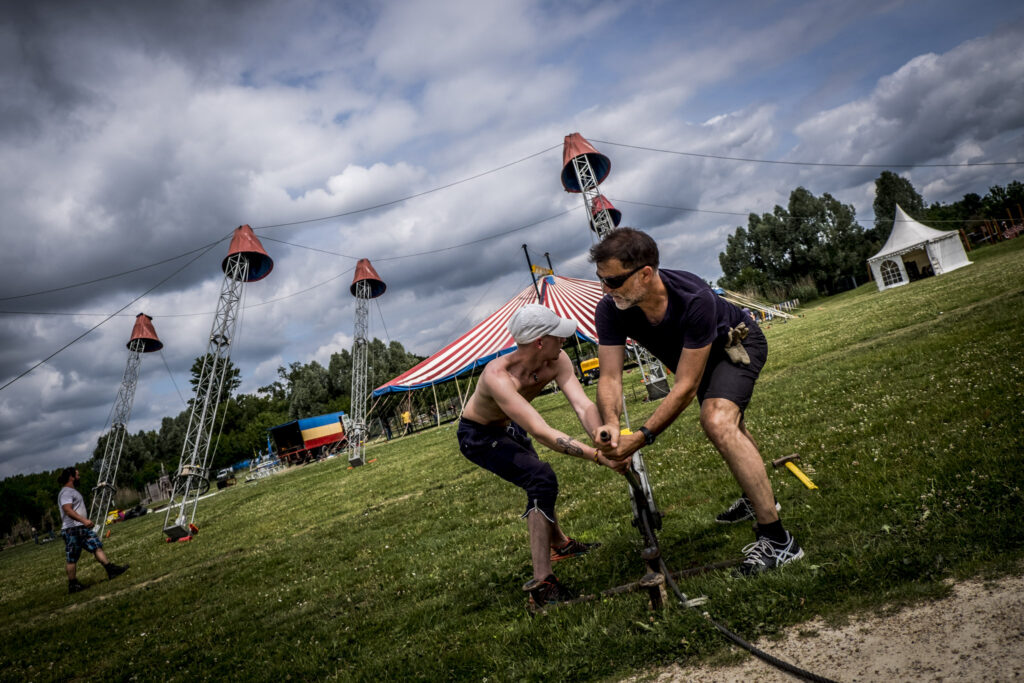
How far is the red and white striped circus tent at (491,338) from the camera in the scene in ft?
73.3

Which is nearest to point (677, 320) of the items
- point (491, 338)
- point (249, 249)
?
point (249, 249)

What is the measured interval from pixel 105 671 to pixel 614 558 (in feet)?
14.2

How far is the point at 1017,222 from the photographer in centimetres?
4025

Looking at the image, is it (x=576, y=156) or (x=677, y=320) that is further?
(x=576, y=156)

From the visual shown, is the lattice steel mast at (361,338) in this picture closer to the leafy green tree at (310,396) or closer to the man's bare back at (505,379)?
the man's bare back at (505,379)

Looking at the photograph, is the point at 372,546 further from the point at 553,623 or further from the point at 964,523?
the point at 964,523

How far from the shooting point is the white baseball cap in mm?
3230

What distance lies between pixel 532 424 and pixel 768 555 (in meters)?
1.44

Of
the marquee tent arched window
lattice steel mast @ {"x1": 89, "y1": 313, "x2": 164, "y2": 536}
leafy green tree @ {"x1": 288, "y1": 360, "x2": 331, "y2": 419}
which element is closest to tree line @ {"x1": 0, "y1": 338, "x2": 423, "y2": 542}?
leafy green tree @ {"x1": 288, "y1": 360, "x2": 331, "y2": 419}

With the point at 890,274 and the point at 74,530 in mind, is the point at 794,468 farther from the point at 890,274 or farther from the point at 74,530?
the point at 890,274

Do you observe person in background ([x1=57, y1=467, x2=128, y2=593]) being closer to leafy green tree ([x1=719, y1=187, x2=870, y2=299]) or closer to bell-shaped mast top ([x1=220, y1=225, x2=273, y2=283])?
bell-shaped mast top ([x1=220, y1=225, x2=273, y2=283])

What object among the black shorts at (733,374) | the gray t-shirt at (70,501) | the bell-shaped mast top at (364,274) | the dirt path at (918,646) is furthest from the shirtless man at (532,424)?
the bell-shaped mast top at (364,274)

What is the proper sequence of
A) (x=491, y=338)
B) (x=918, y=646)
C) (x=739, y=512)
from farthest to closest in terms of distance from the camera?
1. (x=491, y=338)
2. (x=739, y=512)
3. (x=918, y=646)

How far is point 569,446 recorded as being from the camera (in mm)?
3107
